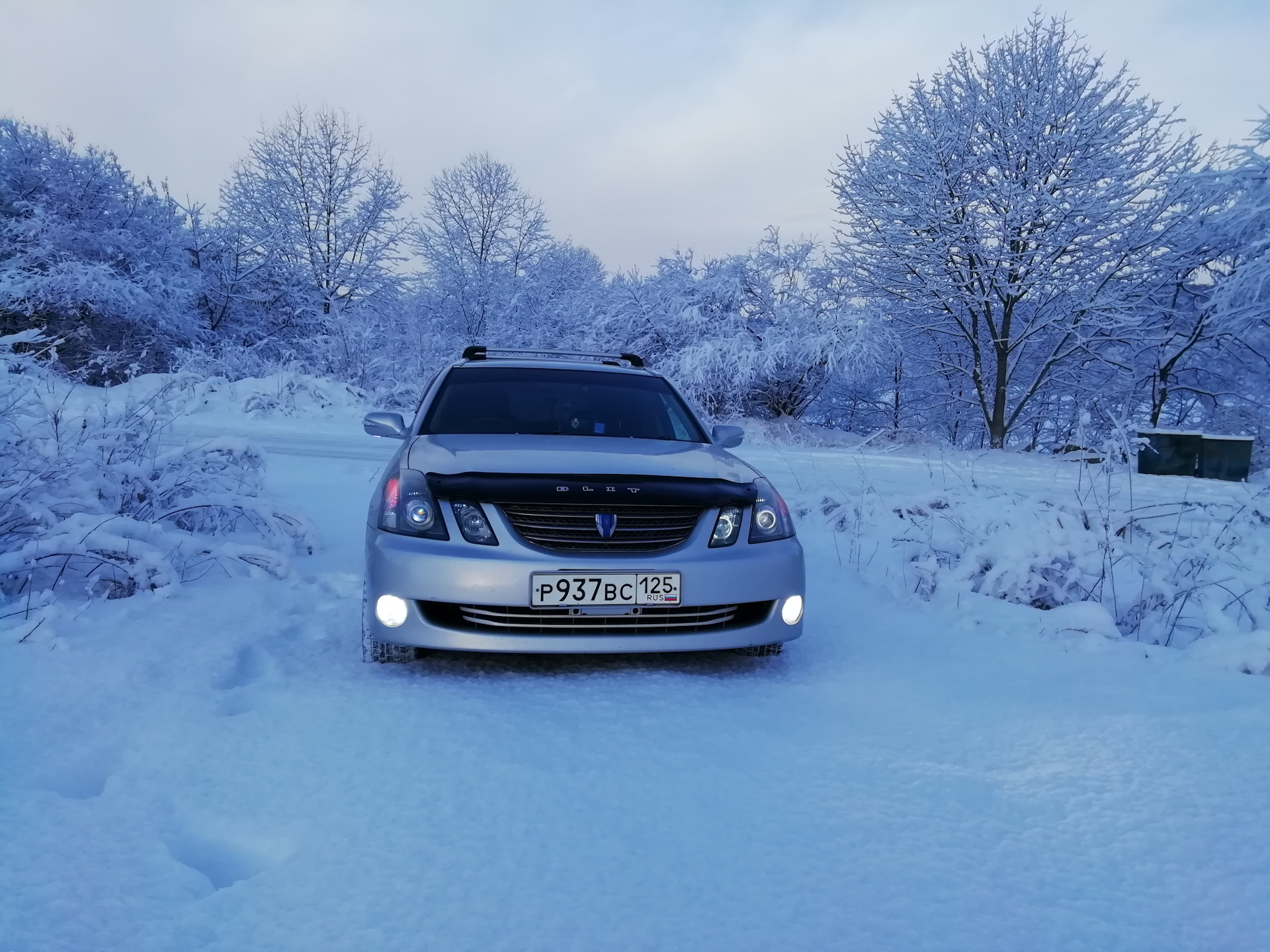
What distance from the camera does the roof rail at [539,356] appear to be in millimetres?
5090

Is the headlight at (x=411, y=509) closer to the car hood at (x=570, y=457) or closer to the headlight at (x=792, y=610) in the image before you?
the car hood at (x=570, y=457)

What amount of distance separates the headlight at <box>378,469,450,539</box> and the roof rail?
1991 millimetres

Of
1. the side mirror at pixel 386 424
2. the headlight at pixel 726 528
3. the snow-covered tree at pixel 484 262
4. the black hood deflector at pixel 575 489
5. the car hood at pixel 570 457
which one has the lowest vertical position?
the headlight at pixel 726 528

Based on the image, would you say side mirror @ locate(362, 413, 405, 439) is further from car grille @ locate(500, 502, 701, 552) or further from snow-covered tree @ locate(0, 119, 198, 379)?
snow-covered tree @ locate(0, 119, 198, 379)

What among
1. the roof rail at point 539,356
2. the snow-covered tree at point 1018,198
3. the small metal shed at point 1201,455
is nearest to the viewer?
the roof rail at point 539,356

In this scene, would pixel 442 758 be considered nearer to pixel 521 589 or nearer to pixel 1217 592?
pixel 521 589

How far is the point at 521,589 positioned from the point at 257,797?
104 centimetres

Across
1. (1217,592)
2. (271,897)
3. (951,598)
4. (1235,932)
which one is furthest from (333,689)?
(1217,592)

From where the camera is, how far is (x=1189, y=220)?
16.5 metres

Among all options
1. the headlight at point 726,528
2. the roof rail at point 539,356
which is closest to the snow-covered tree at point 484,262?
the roof rail at point 539,356

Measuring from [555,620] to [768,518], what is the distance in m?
0.97

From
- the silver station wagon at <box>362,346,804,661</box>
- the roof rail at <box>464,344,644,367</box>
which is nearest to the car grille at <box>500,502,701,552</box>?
the silver station wagon at <box>362,346,804,661</box>

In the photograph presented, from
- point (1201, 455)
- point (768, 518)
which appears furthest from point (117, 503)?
point (1201, 455)

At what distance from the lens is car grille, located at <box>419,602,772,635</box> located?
294cm
